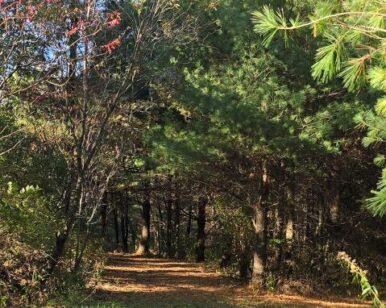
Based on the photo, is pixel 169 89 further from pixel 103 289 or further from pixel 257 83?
pixel 103 289

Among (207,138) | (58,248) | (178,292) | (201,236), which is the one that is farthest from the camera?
(201,236)

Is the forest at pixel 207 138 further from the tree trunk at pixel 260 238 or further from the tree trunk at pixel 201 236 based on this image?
the tree trunk at pixel 201 236

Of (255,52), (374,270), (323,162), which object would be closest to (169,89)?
(255,52)

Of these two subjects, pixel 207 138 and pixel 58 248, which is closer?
pixel 58 248

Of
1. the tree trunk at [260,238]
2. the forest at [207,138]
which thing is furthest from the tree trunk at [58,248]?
the tree trunk at [260,238]

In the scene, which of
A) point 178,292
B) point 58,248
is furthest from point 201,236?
point 58,248

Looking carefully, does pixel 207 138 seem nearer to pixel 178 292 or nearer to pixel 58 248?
pixel 58 248

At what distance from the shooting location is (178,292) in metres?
13.3

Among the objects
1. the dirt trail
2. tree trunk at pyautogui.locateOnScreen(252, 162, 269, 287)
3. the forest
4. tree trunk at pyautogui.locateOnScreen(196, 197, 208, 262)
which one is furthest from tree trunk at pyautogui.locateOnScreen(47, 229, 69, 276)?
tree trunk at pyautogui.locateOnScreen(196, 197, 208, 262)

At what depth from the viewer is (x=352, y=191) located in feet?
44.1

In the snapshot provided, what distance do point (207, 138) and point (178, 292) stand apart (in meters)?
4.47

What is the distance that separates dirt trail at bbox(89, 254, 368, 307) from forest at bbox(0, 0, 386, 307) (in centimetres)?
9

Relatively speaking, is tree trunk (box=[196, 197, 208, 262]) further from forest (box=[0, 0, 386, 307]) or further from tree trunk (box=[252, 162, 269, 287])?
tree trunk (box=[252, 162, 269, 287])

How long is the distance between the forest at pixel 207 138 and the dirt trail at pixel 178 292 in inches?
3.5
